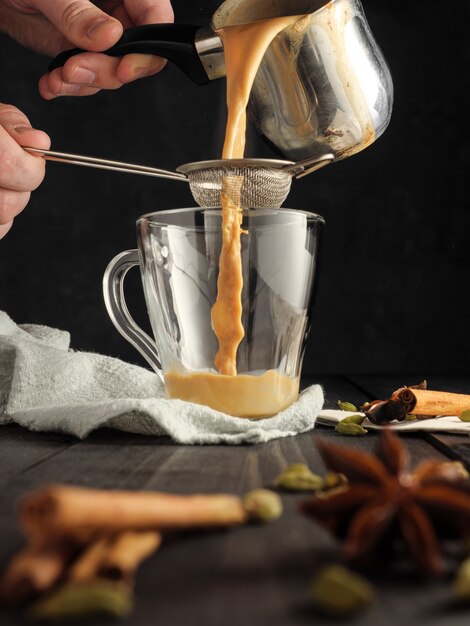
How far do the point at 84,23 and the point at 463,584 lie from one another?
1073 mm

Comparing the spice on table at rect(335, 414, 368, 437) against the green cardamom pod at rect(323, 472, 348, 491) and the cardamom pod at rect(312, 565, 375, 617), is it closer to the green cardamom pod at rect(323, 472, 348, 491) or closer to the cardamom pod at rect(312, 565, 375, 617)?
the green cardamom pod at rect(323, 472, 348, 491)

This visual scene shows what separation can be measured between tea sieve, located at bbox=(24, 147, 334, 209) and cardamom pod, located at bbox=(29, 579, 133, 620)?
0.70 meters

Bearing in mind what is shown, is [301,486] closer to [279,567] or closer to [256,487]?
[256,487]

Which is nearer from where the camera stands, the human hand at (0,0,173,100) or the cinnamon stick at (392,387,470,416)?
the cinnamon stick at (392,387,470,416)

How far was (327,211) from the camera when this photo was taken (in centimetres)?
221

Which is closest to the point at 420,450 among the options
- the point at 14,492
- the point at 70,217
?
the point at 14,492

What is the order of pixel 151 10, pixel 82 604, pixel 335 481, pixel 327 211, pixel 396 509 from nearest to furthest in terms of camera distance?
pixel 82 604 < pixel 396 509 < pixel 335 481 < pixel 151 10 < pixel 327 211

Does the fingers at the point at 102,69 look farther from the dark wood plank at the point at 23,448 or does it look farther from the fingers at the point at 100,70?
the dark wood plank at the point at 23,448

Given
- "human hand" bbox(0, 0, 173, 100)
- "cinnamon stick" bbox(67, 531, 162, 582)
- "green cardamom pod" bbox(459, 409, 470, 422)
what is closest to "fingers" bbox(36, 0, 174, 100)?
"human hand" bbox(0, 0, 173, 100)

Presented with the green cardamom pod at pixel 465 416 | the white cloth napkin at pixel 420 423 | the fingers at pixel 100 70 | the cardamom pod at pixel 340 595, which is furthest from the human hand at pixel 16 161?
the cardamom pod at pixel 340 595

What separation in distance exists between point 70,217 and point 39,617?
73.6 inches

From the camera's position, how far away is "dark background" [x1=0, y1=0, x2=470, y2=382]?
2189 millimetres

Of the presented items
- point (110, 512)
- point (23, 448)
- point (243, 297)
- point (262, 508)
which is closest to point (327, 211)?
point (243, 297)

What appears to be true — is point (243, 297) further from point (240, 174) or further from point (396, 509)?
point (396, 509)
